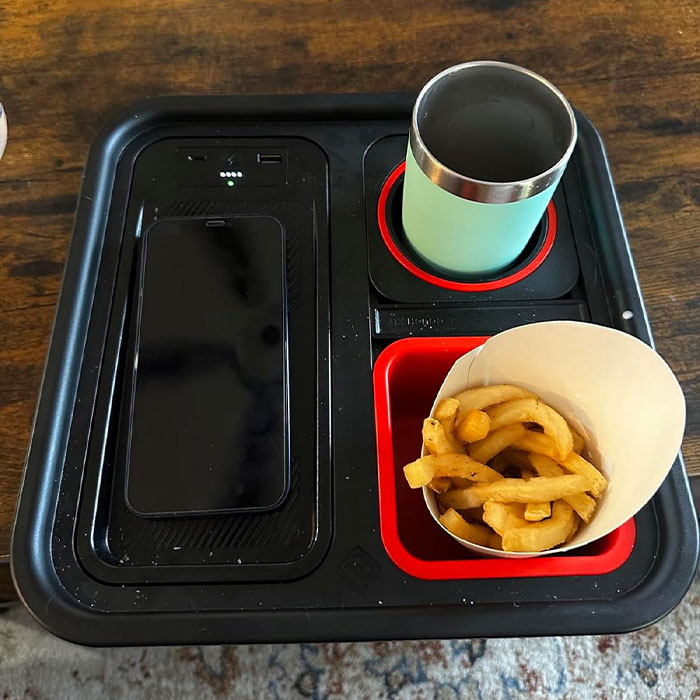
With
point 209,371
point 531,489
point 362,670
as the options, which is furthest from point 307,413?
point 362,670

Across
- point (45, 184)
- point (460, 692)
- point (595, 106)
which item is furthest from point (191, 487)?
point (460, 692)

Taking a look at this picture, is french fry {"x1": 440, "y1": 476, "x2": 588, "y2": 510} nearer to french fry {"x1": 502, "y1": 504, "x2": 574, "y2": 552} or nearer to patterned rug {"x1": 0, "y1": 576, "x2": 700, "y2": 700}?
french fry {"x1": 502, "y1": 504, "x2": 574, "y2": 552}

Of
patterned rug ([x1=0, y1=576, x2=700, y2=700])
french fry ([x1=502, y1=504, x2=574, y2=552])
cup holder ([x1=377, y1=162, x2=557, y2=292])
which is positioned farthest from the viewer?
patterned rug ([x1=0, y1=576, x2=700, y2=700])

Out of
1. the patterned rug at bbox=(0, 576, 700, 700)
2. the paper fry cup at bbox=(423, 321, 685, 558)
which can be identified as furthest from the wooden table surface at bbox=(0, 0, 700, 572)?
the patterned rug at bbox=(0, 576, 700, 700)

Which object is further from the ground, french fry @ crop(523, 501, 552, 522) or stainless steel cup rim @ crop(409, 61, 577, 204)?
stainless steel cup rim @ crop(409, 61, 577, 204)

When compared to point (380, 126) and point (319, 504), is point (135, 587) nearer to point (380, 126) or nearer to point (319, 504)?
point (319, 504)

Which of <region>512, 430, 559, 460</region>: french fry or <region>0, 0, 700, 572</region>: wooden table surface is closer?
<region>512, 430, 559, 460</region>: french fry

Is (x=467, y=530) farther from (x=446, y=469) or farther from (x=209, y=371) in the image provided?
(x=209, y=371)
